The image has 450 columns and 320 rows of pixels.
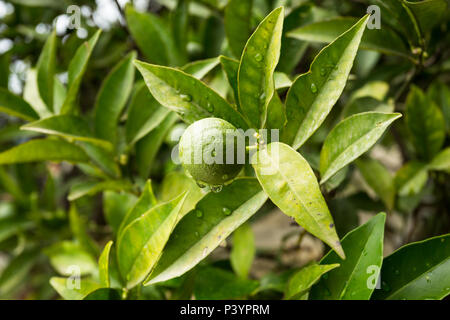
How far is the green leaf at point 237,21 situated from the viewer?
81 cm

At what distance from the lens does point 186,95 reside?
598mm

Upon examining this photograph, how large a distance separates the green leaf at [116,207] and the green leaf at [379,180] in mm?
522

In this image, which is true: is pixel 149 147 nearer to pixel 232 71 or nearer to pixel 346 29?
pixel 232 71

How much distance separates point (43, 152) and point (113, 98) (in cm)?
18

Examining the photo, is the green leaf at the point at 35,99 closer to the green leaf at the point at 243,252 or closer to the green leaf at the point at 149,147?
the green leaf at the point at 149,147

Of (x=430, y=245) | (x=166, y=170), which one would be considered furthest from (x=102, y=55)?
(x=430, y=245)

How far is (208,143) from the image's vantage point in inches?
20.1

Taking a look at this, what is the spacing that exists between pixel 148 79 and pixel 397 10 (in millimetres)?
450

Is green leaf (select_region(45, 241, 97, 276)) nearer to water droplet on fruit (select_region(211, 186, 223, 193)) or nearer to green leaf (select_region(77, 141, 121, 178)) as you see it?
green leaf (select_region(77, 141, 121, 178))

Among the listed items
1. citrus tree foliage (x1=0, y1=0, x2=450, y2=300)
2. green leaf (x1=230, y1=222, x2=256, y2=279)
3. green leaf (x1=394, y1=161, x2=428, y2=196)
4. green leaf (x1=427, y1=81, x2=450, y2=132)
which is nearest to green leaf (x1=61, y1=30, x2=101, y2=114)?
citrus tree foliage (x1=0, y1=0, x2=450, y2=300)

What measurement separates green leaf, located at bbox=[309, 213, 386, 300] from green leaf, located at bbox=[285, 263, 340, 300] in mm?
22

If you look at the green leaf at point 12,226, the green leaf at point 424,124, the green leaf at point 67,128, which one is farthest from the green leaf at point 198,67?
the green leaf at point 12,226

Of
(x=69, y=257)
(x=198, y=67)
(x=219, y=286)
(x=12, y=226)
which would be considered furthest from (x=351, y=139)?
(x=12, y=226)

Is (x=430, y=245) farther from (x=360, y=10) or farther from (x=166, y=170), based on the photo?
(x=360, y=10)
